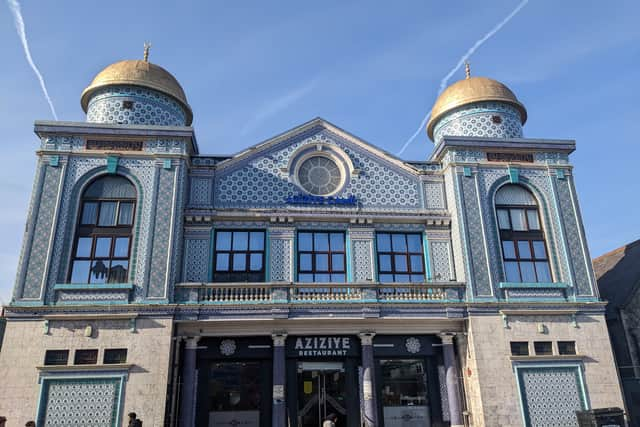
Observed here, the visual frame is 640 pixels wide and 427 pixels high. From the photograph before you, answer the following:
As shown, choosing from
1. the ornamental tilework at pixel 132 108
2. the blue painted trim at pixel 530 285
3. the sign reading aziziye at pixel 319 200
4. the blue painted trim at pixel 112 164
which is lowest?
the blue painted trim at pixel 530 285

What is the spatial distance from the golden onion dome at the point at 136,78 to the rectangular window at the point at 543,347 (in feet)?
62.6

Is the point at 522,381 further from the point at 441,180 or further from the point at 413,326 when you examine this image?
the point at 441,180

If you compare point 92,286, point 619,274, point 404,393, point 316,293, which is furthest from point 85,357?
point 619,274

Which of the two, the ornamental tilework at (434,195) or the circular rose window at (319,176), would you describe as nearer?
the circular rose window at (319,176)

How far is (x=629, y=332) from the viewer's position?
76.5ft

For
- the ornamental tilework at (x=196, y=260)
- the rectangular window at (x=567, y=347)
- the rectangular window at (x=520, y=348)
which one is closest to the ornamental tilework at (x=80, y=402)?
the ornamental tilework at (x=196, y=260)

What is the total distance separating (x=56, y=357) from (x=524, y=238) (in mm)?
19408

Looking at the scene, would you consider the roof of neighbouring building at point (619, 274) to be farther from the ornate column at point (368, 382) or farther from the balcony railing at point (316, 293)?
the ornate column at point (368, 382)

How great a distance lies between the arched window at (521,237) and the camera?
69.5 feet

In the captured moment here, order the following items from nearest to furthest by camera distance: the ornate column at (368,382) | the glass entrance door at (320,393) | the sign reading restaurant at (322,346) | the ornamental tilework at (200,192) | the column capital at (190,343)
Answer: the ornate column at (368,382) < the column capital at (190,343) < the glass entrance door at (320,393) < the sign reading restaurant at (322,346) < the ornamental tilework at (200,192)

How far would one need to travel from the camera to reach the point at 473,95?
979 inches

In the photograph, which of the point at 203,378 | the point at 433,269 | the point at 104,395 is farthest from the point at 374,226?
the point at 104,395

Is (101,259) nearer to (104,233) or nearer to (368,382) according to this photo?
(104,233)

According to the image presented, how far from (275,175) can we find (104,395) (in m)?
11.0
